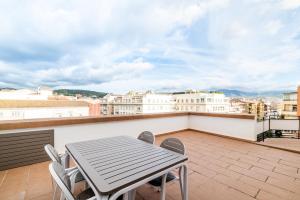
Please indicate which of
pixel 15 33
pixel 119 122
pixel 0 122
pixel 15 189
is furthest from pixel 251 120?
pixel 15 33

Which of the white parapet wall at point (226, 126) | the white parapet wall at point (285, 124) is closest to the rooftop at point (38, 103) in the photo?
the white parapet wall at point (226, 126)

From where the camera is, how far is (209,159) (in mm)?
3086

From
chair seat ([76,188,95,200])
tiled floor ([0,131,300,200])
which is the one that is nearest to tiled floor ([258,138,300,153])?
tiled floor ([0,131,300,200])

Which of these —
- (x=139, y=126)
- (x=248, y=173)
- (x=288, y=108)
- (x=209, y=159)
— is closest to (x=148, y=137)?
(x=209, y=159)

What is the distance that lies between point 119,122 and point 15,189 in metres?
2.25

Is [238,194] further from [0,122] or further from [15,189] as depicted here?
[0,122]

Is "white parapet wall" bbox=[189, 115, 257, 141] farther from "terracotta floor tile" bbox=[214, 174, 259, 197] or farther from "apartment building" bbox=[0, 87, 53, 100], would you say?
"apartment building" bbox=[0, 87, 53, 100]

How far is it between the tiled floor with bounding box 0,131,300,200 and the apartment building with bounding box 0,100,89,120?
142 cm

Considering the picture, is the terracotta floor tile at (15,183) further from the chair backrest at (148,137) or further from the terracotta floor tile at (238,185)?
the terracotta floor tile at (238,185)

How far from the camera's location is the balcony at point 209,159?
Result: 6.52 feet

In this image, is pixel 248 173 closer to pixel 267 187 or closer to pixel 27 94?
pixel 267 187

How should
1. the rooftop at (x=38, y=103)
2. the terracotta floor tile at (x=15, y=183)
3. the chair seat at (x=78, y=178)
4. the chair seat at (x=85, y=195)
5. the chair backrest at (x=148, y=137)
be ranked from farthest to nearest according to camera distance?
1. the rooftop at (x=38, y=103)
2. the chair backrest at (x=148, y=137)
3. the terracotta floor tile at (x=15, y=183)
4. the chair seat at (x=78, y=178)
5. the chair seat at (x=85, y=195)

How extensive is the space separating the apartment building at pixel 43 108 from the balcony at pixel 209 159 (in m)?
0.67

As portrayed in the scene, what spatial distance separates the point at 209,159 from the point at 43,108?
14.6ft
